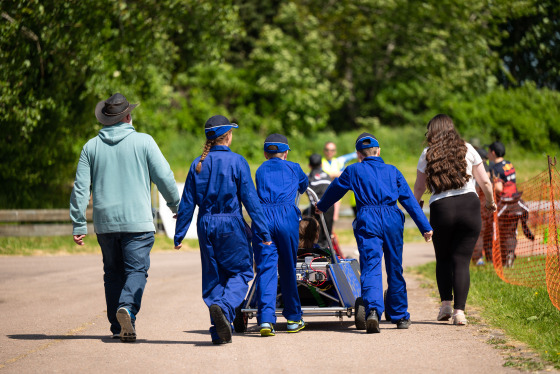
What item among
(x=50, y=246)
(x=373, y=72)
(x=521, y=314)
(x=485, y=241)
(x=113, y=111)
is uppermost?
(x=373, y=72)

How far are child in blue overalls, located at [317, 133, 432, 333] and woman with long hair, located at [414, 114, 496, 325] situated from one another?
1.08 ft

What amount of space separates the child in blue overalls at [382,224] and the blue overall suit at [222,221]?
994 mm

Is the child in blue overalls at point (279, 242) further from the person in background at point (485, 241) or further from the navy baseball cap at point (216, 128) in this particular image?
the person in background at point (485, 241)

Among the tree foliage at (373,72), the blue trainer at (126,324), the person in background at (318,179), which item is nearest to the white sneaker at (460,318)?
the blue trainer at (126,324)

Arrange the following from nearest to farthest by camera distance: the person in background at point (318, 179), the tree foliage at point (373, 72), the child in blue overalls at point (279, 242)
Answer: the child in blue overalls at point (279, 242) < the person in background at point (318, 179) < the tree foliage at point (373, 72)

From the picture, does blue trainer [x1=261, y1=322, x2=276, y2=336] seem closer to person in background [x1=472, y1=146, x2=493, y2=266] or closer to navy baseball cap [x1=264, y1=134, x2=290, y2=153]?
navy baseball cap [x1=264, y1=134, x2=290, y2=153]

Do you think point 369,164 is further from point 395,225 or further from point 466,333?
point 466,333

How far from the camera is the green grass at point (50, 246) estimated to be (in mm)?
17156

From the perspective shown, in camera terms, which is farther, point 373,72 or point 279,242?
point 373,72

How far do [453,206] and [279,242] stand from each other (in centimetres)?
169

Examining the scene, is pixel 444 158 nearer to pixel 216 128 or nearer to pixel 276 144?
pixel 276 144

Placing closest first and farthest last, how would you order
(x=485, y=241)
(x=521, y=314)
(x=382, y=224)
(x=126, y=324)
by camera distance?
1. (x=126, y=324)
2. (x=382, y=224)
3. (x=521, y=314)
4. (x=485, y=241)

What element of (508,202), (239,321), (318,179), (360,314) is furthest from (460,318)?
(508,202)

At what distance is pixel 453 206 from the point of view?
314 inches
